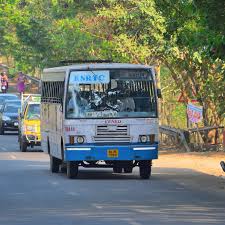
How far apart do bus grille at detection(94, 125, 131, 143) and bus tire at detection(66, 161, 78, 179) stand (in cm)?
95

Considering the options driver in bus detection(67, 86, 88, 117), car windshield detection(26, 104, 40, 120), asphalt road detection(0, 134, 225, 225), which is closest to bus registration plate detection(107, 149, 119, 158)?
asphalt road detection(0, 134, 225, 225)

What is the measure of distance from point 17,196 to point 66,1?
988 inches

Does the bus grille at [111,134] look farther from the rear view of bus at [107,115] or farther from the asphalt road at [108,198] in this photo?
the asphalt road at [108,198]

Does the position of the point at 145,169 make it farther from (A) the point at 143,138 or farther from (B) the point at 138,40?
(B) the point at 138,40

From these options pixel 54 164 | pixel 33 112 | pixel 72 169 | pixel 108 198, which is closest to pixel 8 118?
pixel 33 112

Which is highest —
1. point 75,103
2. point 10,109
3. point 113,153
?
point 10,109

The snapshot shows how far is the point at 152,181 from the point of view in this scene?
2703cm

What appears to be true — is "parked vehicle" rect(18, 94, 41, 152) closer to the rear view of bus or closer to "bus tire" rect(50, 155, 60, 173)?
"bus tire" rect(50, 155, 60, 173)

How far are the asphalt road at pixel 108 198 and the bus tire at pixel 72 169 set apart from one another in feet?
0.54

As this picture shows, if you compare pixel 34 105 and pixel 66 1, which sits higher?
pixel 66 1

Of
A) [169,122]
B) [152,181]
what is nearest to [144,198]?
[152,181]

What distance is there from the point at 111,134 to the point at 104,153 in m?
0.50

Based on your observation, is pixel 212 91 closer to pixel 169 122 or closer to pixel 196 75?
pixel 196 75

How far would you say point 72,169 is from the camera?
2734cm
